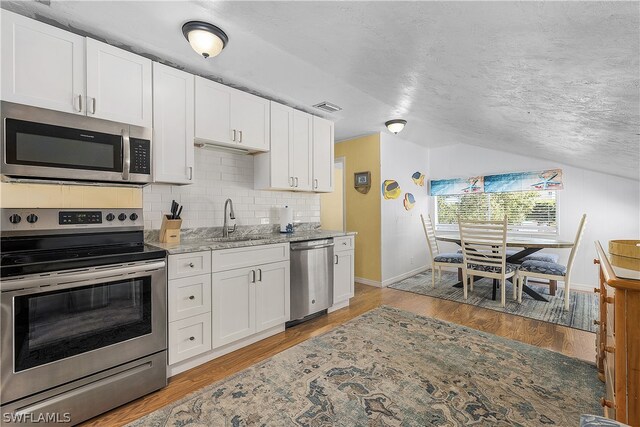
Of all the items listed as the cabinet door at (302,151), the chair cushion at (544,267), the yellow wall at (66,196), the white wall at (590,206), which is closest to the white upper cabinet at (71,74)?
the yellow wall at (66,196)

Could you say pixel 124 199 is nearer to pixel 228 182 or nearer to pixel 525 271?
pixel 228 182

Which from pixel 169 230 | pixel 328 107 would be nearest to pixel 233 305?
pixel 169 230

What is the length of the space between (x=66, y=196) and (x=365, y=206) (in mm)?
3766

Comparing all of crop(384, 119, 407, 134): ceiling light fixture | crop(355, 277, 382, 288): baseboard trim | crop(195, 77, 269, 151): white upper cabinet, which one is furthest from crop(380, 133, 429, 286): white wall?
crop(195, 77, 269, 151): white upper cabinet

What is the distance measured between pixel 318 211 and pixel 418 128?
6.81 feet

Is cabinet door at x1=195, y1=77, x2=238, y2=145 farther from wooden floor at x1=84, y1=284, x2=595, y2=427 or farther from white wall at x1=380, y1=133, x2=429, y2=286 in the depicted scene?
white wall at x1=380, y1=133, x2=429, y2=286

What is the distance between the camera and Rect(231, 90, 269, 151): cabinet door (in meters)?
2.71

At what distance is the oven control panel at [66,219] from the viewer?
5.49 feet

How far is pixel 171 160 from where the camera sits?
90.2 inches

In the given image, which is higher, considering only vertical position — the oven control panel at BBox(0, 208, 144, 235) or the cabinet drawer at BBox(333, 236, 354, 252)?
the oven control panel at BBox(0, 208, 144, 235)

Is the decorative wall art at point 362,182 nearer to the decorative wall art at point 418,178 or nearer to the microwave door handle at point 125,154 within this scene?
the decorative wall art at point 418,178

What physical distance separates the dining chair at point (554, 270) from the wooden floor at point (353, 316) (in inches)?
27.4

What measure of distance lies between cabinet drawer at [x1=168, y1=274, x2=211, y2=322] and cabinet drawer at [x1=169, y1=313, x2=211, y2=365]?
50 mm

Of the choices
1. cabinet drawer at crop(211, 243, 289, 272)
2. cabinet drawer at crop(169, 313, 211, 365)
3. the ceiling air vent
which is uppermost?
the ceiling air vent
